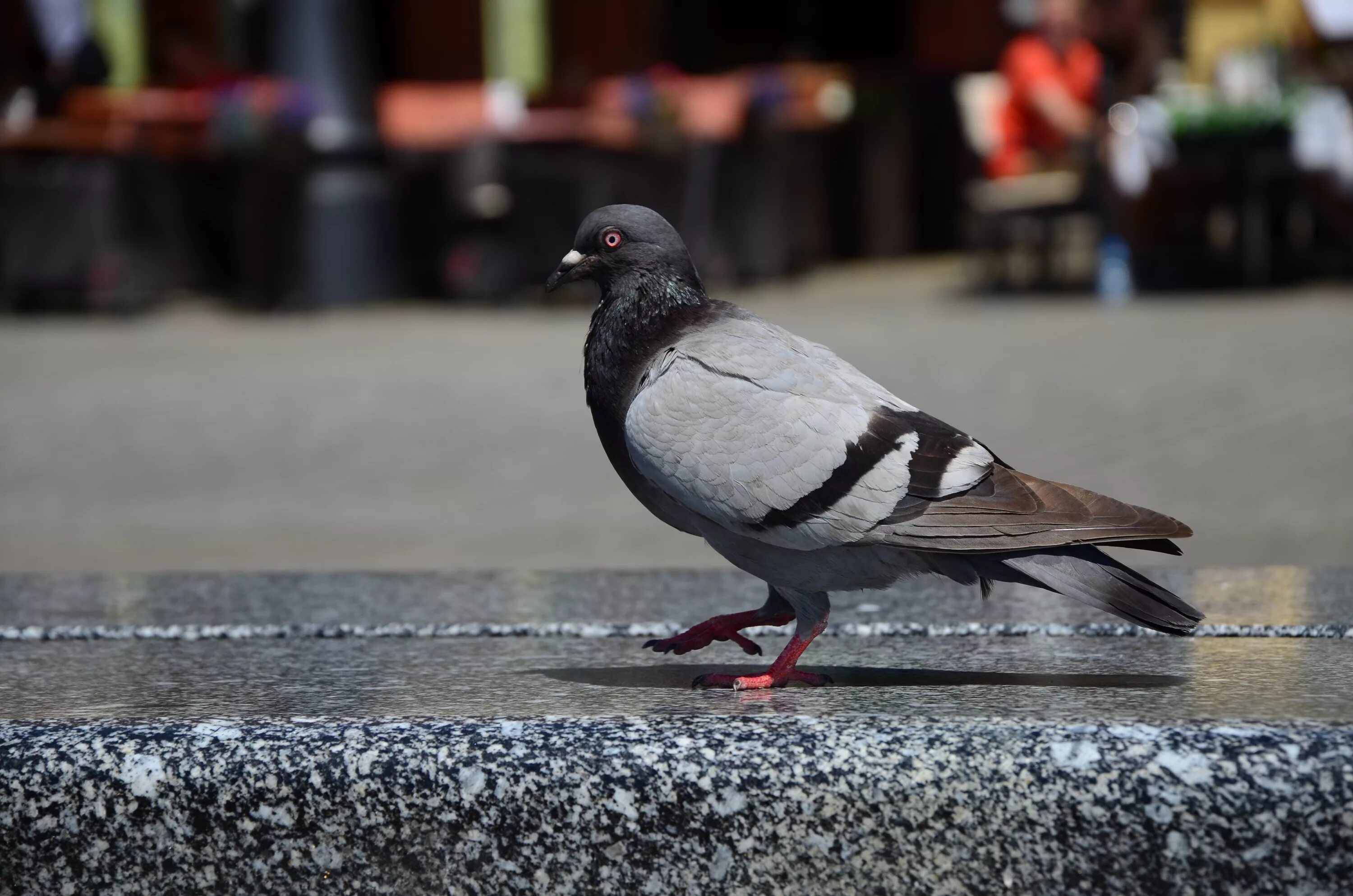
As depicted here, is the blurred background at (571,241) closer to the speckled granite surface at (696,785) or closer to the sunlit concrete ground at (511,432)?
the sunlit concrete ground at (511,432)

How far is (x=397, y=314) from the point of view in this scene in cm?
1286

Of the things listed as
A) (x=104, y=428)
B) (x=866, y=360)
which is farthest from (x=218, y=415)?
(x=866, y=360)

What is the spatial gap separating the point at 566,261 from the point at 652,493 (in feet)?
1.30

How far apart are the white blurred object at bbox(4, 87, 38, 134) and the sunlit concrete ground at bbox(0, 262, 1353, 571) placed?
2.11m

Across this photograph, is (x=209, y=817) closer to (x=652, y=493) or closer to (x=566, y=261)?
(x=652, y=493)

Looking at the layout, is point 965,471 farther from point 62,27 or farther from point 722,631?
point 62,27

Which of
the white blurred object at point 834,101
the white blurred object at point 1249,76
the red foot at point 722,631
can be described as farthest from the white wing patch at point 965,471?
the white blurred object at point 834,101

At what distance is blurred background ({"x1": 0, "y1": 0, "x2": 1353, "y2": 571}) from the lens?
6.55 m

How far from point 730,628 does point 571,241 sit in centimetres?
876

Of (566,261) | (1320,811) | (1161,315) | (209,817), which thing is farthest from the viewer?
(1161,315)

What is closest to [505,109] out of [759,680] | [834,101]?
[834,101]

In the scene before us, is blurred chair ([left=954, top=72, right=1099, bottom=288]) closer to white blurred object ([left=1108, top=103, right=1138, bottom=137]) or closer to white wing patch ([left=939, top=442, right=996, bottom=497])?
white blurred object ([left=1108, top=103, right=1138, bottom=137])

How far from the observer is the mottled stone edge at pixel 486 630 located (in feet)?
10.0

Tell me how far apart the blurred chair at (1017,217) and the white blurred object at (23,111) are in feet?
21.7
